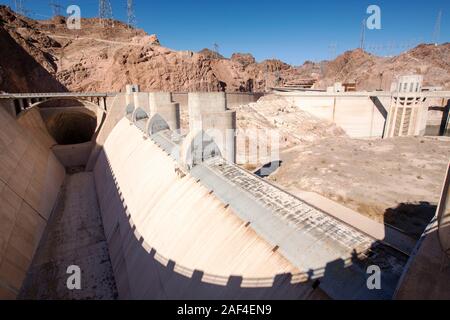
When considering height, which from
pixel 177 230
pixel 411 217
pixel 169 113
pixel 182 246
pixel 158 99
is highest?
pixel 158 99

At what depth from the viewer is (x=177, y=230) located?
11984 millimetres

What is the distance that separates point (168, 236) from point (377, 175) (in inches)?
964

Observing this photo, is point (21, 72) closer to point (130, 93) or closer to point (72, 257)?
point (130, 93)

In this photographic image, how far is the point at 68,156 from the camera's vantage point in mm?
35719

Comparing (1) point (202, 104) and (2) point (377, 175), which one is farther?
(2) point (377, 175)

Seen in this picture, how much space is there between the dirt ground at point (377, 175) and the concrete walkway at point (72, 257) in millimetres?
16781

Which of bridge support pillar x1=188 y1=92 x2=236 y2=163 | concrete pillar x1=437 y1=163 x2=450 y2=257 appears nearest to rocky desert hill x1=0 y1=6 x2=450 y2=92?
bridge support pillar x1=188 y1=92 x2=236 y2=163

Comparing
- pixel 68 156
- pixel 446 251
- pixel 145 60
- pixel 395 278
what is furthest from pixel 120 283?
pixel 145 60

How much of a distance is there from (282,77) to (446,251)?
361ft

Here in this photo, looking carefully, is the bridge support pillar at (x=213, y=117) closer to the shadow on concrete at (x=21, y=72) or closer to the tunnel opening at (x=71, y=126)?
the tunnel opening at (x=71, y=126)

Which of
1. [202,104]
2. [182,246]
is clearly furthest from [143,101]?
[182,246]

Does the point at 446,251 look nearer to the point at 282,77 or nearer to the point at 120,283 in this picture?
the point at 120,283

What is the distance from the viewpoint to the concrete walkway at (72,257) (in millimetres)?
14477

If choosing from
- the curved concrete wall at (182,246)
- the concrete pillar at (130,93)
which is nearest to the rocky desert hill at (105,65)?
the concrete pillar at (130,93)
